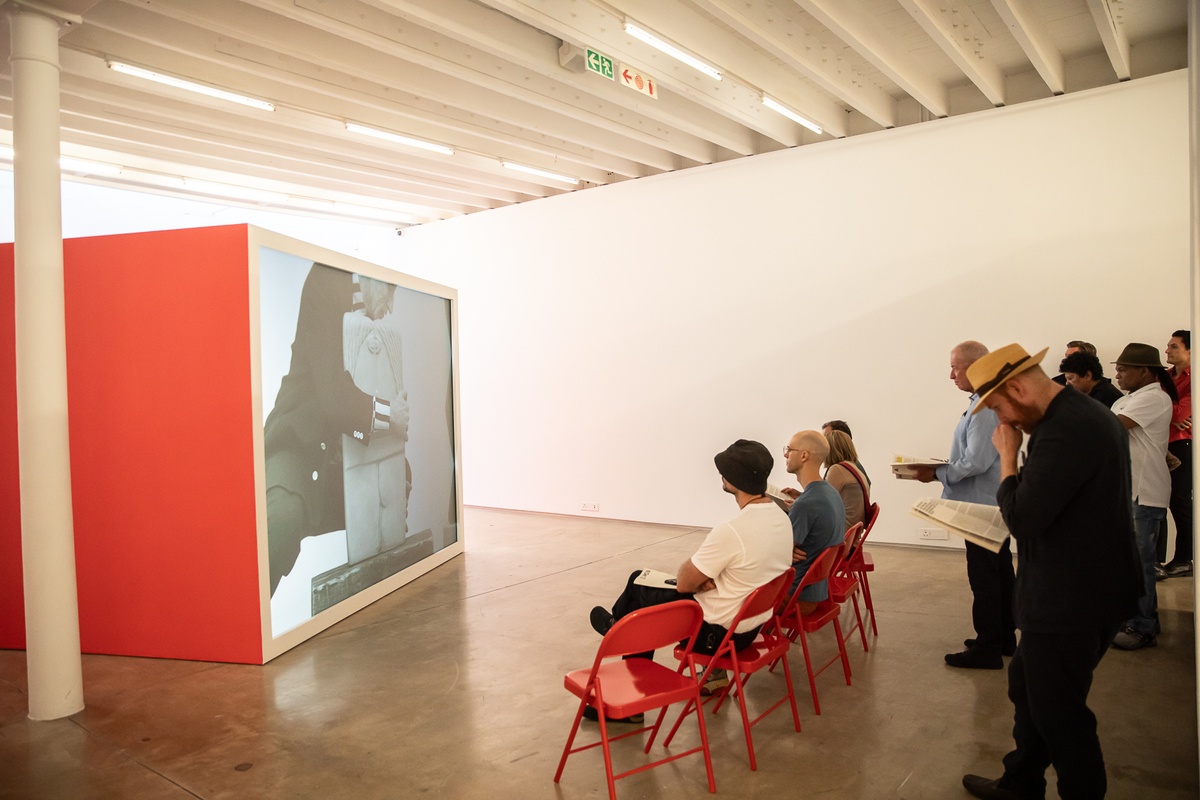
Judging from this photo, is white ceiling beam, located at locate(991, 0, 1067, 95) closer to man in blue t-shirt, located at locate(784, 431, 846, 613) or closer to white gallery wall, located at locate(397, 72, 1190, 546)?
white gallery wall, located at locate(397, 72, 1190, 546)

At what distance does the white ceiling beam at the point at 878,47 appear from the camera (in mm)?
5109

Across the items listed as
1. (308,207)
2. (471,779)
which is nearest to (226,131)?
(308,207)

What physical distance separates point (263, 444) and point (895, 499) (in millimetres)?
5249

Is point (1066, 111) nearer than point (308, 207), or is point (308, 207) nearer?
point (1066, 111)

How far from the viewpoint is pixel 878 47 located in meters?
5.70

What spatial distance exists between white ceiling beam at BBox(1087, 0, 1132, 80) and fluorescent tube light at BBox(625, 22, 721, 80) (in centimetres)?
237

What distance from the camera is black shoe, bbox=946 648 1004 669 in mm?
4152

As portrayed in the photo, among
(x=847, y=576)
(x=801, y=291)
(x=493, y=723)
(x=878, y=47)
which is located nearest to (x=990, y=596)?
(x=847, y=576)

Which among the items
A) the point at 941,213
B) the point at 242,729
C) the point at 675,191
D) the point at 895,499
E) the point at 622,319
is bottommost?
the point at 242,729

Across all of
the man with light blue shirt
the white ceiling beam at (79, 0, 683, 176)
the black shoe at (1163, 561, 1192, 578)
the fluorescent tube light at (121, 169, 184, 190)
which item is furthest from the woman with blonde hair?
the fluorescent tube light at (121, 169, 184, 190)

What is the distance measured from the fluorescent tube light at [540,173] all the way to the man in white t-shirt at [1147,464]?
5.74m

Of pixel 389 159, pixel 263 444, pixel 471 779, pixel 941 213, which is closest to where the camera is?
pixel 471 779

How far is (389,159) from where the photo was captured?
8.12 meters

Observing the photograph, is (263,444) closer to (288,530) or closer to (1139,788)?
(288,530)
